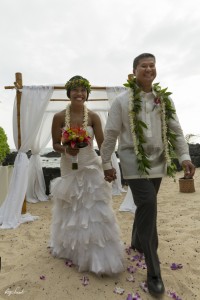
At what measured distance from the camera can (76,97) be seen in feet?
10.5

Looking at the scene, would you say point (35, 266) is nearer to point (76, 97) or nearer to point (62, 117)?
point (62, 117)

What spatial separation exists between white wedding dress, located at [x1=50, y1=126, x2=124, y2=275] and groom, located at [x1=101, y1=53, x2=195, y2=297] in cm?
32

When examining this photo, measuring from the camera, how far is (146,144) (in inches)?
107

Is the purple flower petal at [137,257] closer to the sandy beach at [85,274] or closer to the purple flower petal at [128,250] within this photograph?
the sandy beach at [85,274]

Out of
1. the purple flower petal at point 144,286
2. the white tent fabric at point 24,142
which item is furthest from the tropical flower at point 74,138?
the white tent fabric at point 24,142

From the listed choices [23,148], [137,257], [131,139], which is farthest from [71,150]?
[23,148]

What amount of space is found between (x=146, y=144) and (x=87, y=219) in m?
1.02

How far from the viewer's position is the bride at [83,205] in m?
2.93

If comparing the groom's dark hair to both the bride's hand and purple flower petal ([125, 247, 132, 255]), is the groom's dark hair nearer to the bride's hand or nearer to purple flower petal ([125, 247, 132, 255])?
the bride's hand

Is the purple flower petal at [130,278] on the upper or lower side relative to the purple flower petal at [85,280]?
lower

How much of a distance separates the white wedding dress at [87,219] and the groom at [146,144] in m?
0.32

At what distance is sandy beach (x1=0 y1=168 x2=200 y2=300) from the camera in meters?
2.69

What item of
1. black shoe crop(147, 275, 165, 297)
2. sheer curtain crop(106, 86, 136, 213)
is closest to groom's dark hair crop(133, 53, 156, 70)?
black shoe crop(147, 275, 165, 297)

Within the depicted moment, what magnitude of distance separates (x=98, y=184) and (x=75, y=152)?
18.1 inches
